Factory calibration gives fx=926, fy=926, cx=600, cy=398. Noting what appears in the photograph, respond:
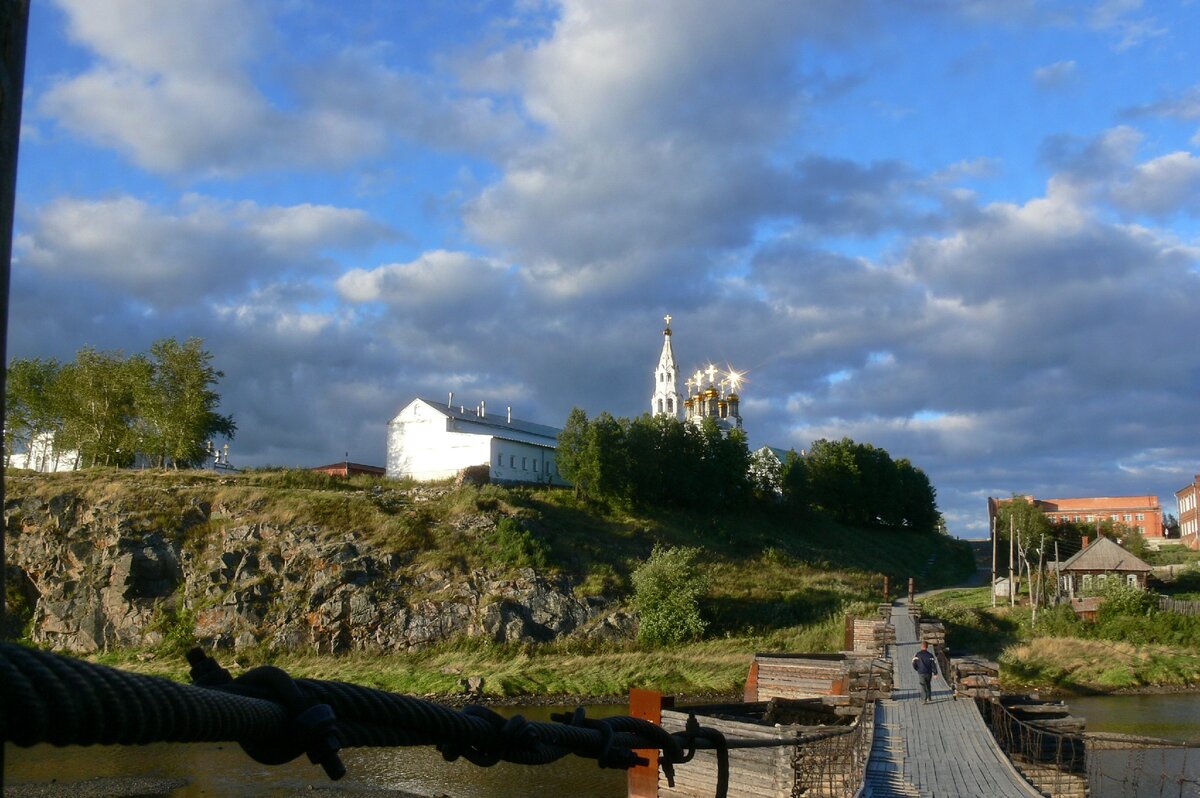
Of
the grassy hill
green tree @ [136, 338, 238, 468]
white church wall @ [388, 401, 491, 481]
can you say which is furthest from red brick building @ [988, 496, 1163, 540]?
green tree @ [136, 338, 238, 468]

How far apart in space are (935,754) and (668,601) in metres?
27.1

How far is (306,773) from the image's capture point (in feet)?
78.6

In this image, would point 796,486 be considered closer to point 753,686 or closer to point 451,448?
point 451,448

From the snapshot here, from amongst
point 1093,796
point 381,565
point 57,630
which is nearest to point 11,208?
point 1093,796

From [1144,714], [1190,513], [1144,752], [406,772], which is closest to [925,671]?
[1144,752]

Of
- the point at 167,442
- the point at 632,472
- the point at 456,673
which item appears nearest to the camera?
the point at 456,673

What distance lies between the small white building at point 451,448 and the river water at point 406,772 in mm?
32494

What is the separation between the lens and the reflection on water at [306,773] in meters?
21.7

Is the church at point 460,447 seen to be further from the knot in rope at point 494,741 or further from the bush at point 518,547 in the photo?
the knot in rope at point 494,741

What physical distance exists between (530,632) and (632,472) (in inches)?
828

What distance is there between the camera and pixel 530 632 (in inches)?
1604

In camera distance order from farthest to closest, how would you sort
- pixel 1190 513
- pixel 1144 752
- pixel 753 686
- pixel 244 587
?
1. pixel 1190 513
2. pixel 244 587
3. pixel 753 686
4. pixel 1144 752

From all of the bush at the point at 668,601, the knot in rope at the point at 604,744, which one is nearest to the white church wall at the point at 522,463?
the bush at the point at 668,601

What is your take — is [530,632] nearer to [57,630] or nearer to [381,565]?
[381,565]
